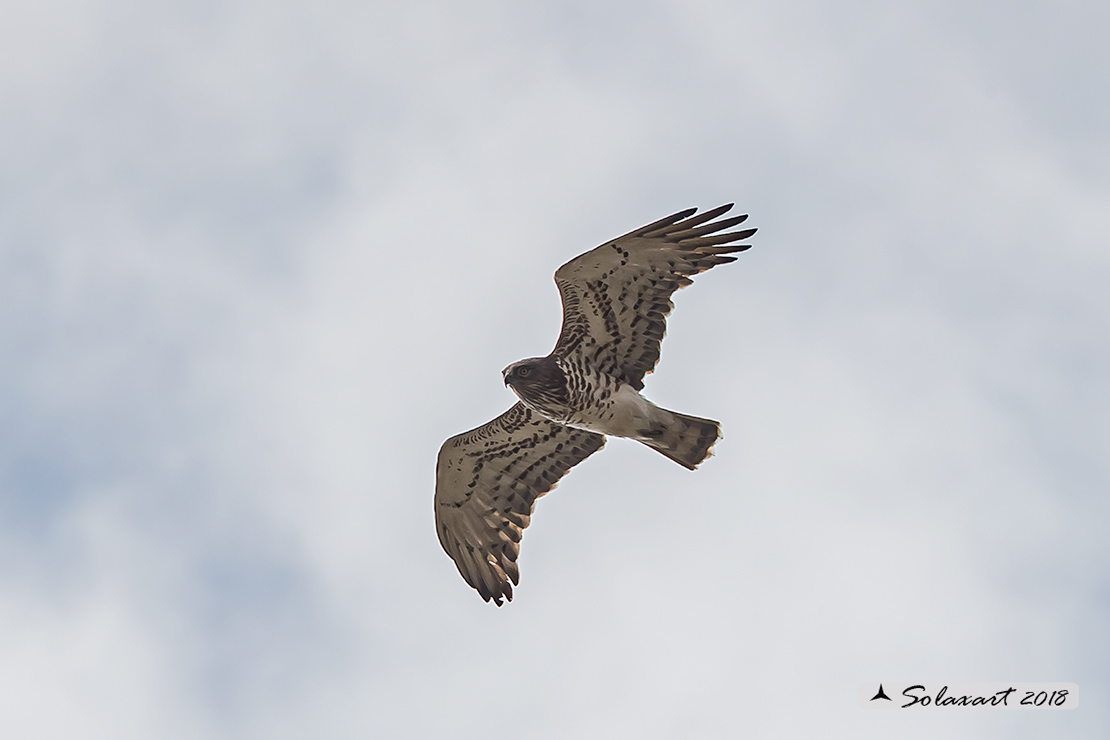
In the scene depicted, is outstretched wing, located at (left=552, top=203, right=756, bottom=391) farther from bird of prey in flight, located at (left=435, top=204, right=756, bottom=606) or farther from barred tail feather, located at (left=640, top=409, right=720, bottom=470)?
barred tail feather, located at (left=640, top=409, right=720, bottom=470)

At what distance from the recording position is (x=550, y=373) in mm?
14547

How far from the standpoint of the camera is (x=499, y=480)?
15898 millimetres

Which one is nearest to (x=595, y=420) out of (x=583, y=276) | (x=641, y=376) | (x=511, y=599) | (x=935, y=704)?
(x=641, y=376)

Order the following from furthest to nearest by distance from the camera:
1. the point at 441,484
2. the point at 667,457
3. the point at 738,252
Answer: the point at 441,484, the point at 667,457, the point at 738,252

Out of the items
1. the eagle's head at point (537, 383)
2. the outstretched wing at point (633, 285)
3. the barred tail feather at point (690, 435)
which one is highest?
the outstretched wing at point (633, 285)

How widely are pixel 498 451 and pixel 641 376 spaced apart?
7.65 ft

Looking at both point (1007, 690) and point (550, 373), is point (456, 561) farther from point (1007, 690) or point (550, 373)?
point (1007, 690)

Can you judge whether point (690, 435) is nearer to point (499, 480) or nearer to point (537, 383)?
point (537, 383)

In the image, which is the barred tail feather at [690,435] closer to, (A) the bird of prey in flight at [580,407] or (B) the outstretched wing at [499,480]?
(A) the bird of prey in flight at [580,407]

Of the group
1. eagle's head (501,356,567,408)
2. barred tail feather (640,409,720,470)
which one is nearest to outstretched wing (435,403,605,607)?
eagle's head (501,356,567,408)

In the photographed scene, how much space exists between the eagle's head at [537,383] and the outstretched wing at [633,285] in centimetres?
43

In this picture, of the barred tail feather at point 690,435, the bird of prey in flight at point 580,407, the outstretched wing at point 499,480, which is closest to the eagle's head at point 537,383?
the bird of prey in flight at point 580,407

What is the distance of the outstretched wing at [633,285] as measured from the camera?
13.9 metres

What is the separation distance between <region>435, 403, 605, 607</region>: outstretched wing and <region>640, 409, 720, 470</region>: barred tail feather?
1.22 metres
